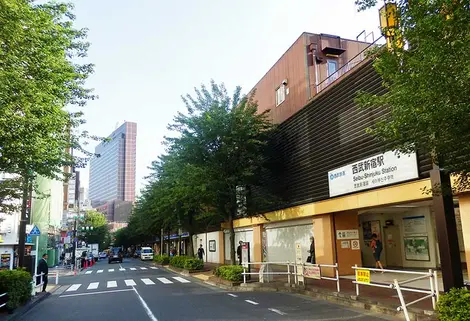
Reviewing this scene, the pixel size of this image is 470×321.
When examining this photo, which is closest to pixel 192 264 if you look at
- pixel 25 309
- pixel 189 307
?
pixel 25 309

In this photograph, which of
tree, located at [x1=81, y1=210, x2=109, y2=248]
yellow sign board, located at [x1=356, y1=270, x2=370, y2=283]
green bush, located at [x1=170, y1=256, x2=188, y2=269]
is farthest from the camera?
tree, located at [x1=81, y1=210, x2=109, y2=248]

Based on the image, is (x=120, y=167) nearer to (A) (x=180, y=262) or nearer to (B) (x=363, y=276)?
(A) (x=180, y=262)

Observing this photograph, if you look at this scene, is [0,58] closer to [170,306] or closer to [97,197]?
[170,306]

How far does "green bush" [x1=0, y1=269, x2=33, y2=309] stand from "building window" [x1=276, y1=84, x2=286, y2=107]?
1611 centimetres

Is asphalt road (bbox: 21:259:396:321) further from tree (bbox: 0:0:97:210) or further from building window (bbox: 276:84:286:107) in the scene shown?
building window (bbox: 276:84:286:107)

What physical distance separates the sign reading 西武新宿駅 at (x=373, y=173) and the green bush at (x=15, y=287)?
12.3 metres

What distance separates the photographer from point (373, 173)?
14.7 meters

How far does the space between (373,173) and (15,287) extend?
1268 centimetres

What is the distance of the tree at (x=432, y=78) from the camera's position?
5676 millimetres

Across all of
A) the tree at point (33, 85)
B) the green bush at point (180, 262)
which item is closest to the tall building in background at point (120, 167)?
the green bush at point (180, 262)

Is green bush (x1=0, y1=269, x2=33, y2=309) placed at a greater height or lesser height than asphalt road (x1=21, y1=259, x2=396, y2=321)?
greater

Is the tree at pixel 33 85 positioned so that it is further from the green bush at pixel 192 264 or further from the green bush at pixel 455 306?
the green bush at pixel 192 264

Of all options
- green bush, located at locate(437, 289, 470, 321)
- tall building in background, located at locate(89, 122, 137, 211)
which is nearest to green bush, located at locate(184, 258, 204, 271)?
green bush, located at locate(437, 289, 470, 321)

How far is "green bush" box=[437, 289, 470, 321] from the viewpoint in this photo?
291 inches
